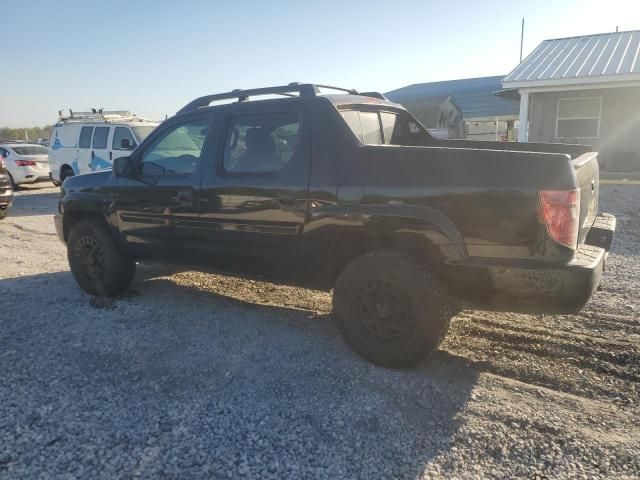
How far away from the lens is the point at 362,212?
3.31 meters

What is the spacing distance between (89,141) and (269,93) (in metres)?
10.6

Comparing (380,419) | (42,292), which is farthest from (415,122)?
(42,292)

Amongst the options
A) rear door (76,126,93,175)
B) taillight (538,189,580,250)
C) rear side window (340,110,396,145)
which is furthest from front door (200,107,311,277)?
rear door (76,126,93,175)

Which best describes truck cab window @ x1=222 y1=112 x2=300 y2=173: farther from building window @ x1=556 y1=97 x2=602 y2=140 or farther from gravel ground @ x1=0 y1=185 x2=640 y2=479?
building window @ x1=556 y1=97 x2=602 y2=140

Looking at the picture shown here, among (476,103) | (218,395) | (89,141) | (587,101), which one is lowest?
(218,395)

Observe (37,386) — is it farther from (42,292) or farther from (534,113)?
(534,113)

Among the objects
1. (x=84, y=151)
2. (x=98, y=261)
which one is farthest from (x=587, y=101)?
(x=98, y=261)

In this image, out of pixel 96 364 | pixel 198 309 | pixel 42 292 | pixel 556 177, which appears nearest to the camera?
pixel 556 177

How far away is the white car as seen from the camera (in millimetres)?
15469

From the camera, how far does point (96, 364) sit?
3.54 metres

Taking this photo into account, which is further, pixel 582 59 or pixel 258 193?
pixel 582 59

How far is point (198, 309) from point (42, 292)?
1911 millimetres

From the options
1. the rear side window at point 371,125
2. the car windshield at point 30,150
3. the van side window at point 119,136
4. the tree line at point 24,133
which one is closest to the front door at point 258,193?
the rear side window at point 371,125

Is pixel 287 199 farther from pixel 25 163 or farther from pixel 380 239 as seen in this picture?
pixel 25 163
